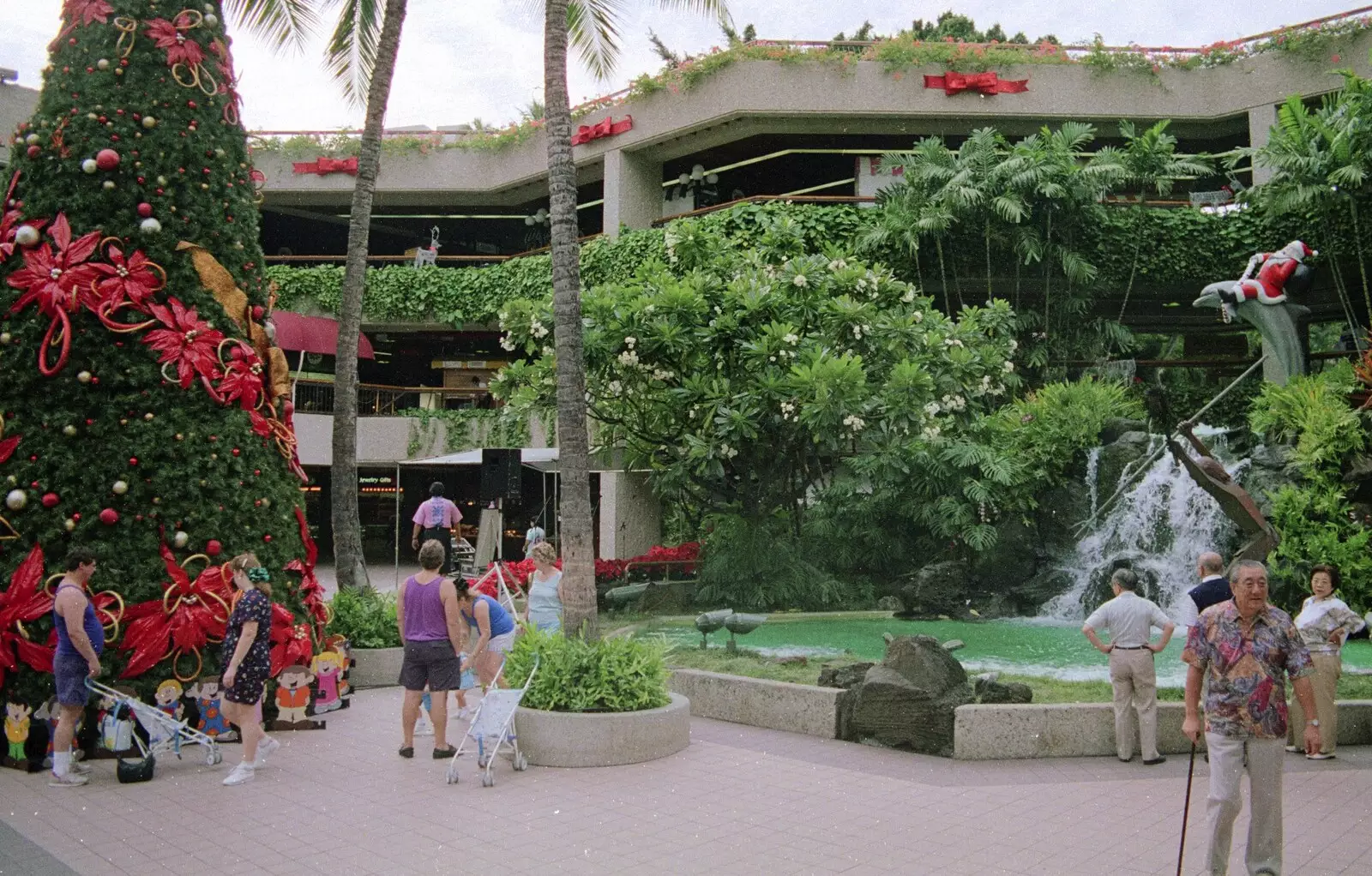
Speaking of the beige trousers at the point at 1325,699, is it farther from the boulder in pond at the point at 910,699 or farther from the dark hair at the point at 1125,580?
the boulder in pond at the point at 910,699

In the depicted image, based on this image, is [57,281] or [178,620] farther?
[57,281]

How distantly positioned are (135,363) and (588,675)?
432cm

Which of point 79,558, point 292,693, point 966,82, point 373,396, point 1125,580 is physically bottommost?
point 292,693

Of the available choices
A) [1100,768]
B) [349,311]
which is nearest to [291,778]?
[1100,768]

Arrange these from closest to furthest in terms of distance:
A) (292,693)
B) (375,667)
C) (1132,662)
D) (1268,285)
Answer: (1132,662) < (292,693) < (375,667) < (1268,285)

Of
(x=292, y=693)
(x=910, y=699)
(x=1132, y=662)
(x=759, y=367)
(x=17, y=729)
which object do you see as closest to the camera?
(x=17, y=729)

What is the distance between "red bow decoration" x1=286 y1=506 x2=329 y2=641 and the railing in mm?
18663

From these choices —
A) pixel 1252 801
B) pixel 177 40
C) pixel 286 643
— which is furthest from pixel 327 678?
pixel 1252 801

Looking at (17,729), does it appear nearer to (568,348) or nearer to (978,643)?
(568,348)

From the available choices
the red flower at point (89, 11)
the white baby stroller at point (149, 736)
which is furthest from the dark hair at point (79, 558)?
the red flower at point (89, 11)

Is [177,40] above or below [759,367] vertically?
above

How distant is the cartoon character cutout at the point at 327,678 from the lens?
377 inches

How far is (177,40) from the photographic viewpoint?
9.04 meters

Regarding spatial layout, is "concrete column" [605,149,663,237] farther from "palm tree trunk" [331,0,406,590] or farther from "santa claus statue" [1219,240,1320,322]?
"santa claus statue" [1219,240,1320,322]
